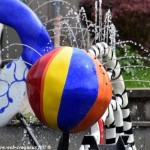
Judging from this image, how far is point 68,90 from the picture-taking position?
4125mm

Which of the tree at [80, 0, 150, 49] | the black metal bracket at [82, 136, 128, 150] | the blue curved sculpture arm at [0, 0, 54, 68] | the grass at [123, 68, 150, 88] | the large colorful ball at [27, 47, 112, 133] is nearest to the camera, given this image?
the large colorful ball at [27, 47, 112, 133]

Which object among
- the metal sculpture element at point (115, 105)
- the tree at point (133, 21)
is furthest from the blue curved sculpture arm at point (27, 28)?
the tree at point (133, 21)

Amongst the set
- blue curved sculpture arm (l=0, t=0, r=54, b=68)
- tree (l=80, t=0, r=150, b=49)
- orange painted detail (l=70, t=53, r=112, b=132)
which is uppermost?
tree (l=80, t=0, r=150, b=49)

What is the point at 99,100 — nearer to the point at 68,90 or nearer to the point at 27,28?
the point at 68,90

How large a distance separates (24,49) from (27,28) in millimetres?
170

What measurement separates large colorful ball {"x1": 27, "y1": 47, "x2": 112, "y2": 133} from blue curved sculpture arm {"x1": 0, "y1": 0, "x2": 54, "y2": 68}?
3.91 ft

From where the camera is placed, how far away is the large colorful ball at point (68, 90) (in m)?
4.14

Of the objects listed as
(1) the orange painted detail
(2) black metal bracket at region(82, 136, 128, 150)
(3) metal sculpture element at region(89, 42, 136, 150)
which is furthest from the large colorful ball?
(3) metal sculpture element at region(89, 42, 136, 150)

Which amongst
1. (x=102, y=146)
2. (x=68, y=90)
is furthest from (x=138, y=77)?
(x=68, y=90)

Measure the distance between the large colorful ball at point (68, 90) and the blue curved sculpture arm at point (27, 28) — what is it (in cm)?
119

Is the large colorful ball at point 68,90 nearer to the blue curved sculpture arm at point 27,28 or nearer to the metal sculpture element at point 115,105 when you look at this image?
the blue curved sculpture arm at point 27,28

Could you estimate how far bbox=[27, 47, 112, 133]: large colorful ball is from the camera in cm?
414

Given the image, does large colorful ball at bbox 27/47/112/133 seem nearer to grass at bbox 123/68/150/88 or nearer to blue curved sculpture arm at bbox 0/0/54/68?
blue curved sculpture arm at bbox 0/0/54/68

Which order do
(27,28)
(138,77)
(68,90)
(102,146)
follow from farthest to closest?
(138,77) → (27,28) → (102,146) → (68,90)
